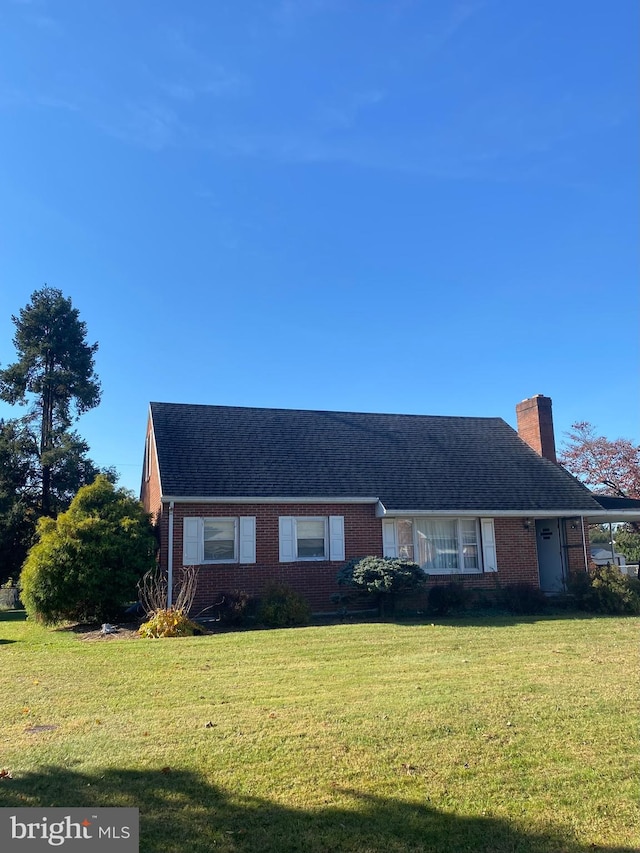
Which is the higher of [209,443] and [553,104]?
[553,104]

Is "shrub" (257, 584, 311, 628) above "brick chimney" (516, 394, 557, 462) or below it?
below

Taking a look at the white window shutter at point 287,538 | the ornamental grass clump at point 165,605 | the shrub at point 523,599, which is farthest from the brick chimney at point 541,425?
the ornamental grass clump at point 165,605

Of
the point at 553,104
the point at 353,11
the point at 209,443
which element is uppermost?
the point at 353,11

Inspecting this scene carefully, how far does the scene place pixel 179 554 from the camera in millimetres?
16250

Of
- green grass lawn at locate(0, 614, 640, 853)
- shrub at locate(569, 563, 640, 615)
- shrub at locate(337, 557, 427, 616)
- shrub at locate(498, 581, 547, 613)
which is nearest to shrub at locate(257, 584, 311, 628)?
shrub at locate(337, 557, 427, 616)

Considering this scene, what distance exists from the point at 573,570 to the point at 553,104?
1314 centimetres

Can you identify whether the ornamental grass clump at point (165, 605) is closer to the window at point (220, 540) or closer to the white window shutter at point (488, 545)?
the window at point (220, 540)

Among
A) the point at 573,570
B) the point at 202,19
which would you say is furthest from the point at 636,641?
the point at 202,19

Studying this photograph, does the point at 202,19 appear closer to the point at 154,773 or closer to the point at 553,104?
the point at 553,104

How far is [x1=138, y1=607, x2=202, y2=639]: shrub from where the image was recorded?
13.0 meters

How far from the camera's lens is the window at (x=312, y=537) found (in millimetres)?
17219

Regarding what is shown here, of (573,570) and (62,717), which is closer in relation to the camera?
(62,717)

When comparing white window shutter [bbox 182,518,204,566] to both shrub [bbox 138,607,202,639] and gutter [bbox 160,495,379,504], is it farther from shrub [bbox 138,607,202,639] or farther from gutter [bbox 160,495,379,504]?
shrub [bbox 138,607,202,639]

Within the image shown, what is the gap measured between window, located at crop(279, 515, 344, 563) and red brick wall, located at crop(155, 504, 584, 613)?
0.16 m
